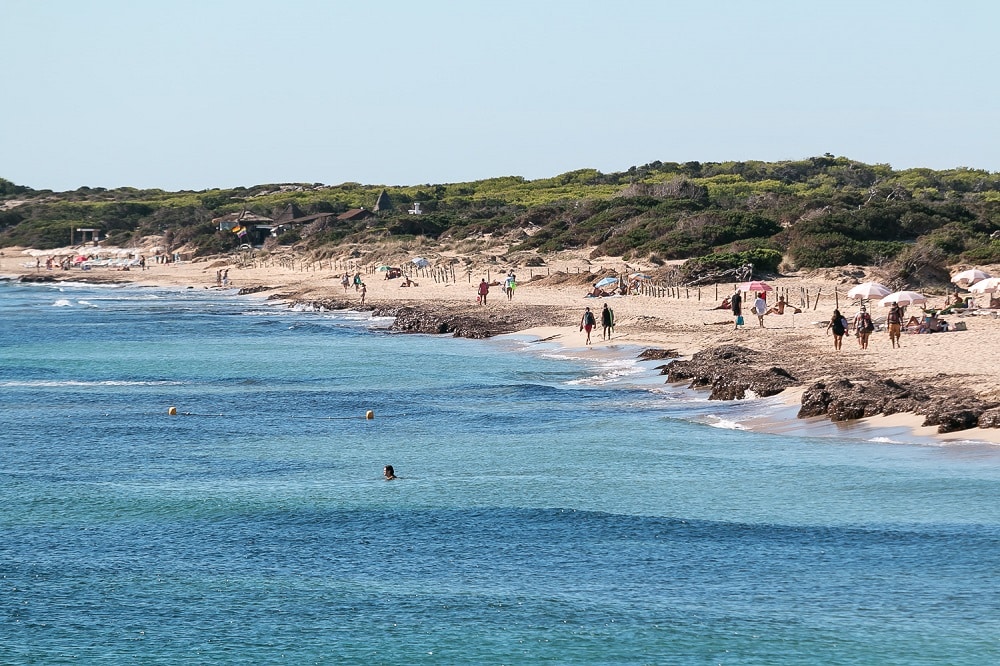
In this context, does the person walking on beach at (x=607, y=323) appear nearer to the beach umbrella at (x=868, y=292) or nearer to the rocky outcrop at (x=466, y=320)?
the rocky outcrop at (x=466, y=320)

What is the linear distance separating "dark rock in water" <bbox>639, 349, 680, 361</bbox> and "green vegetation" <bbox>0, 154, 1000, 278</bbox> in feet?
53.7

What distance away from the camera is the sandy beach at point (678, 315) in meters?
29.2

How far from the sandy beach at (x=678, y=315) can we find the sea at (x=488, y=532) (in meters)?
3.64

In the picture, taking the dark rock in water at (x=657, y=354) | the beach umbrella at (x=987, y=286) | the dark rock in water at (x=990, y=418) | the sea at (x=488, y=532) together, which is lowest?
the sea at (x=488, y=532)

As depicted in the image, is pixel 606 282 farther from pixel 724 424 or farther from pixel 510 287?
pixel 724 424

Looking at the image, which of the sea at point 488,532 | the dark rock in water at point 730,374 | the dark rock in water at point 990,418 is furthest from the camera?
the dark rock in water at point 730,374

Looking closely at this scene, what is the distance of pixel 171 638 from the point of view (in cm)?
1402

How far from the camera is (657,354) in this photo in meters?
36.8

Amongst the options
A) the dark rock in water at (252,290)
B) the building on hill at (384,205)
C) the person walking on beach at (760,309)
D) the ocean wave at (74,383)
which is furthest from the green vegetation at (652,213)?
the ocean wave at (74,383)

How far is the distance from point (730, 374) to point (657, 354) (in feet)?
21.0

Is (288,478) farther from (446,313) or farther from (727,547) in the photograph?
(446,313)

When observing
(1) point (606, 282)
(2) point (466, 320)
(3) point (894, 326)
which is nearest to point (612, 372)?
(3) point (894, 326)

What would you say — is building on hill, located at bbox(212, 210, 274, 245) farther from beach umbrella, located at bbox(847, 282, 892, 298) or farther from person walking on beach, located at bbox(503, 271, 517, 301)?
beach umbrella, located at bbox(847, 282, 892, 298)

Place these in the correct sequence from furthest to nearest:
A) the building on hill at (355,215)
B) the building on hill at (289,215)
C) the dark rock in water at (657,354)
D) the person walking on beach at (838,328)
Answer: the building on hill at (289,215)
the building on hill at (355,215)
the dark rock in water at (657,354)
the person walking on beach at (838,328)
